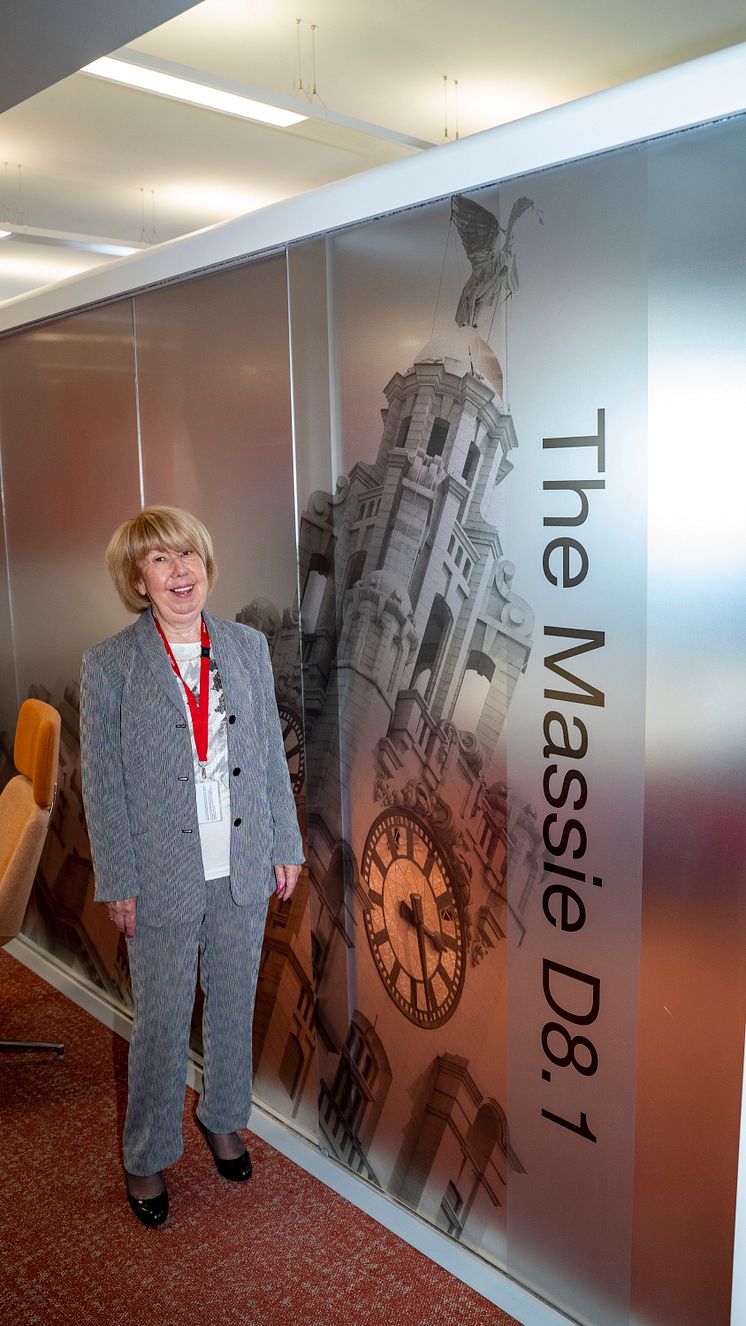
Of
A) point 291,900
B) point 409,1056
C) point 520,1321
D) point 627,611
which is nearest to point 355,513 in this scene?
point 627,611

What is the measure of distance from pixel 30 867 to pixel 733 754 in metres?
2.13

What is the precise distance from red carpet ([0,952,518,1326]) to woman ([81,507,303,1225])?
0.45 feet

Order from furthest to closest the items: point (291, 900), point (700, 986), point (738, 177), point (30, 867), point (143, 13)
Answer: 1. point (30, 867)
2. point (291, 900)
3. point (143, 13)
4. point (700, 986)
5. point (738, 177)

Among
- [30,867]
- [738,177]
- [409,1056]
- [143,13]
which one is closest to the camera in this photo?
[738,177]

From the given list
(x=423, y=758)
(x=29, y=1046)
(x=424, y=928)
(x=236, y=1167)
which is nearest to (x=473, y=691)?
(x=423, y=758)

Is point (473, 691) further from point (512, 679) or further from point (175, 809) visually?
point (175, 809)

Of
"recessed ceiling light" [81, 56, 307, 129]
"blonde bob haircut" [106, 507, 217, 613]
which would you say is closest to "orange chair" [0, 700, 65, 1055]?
"blonde bob haircut" [106, 507, 217, 613]

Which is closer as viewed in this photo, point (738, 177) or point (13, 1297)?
point (738, 177)

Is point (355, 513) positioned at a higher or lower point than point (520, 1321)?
higher

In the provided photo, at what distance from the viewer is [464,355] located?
7.32ft

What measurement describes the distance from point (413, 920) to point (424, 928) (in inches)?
1.5

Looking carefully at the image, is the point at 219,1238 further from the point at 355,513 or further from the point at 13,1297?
the point at 355,513

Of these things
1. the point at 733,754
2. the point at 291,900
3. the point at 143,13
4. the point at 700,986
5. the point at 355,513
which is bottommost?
the point at 291,900

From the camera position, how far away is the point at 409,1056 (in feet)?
Answer: 8.39
